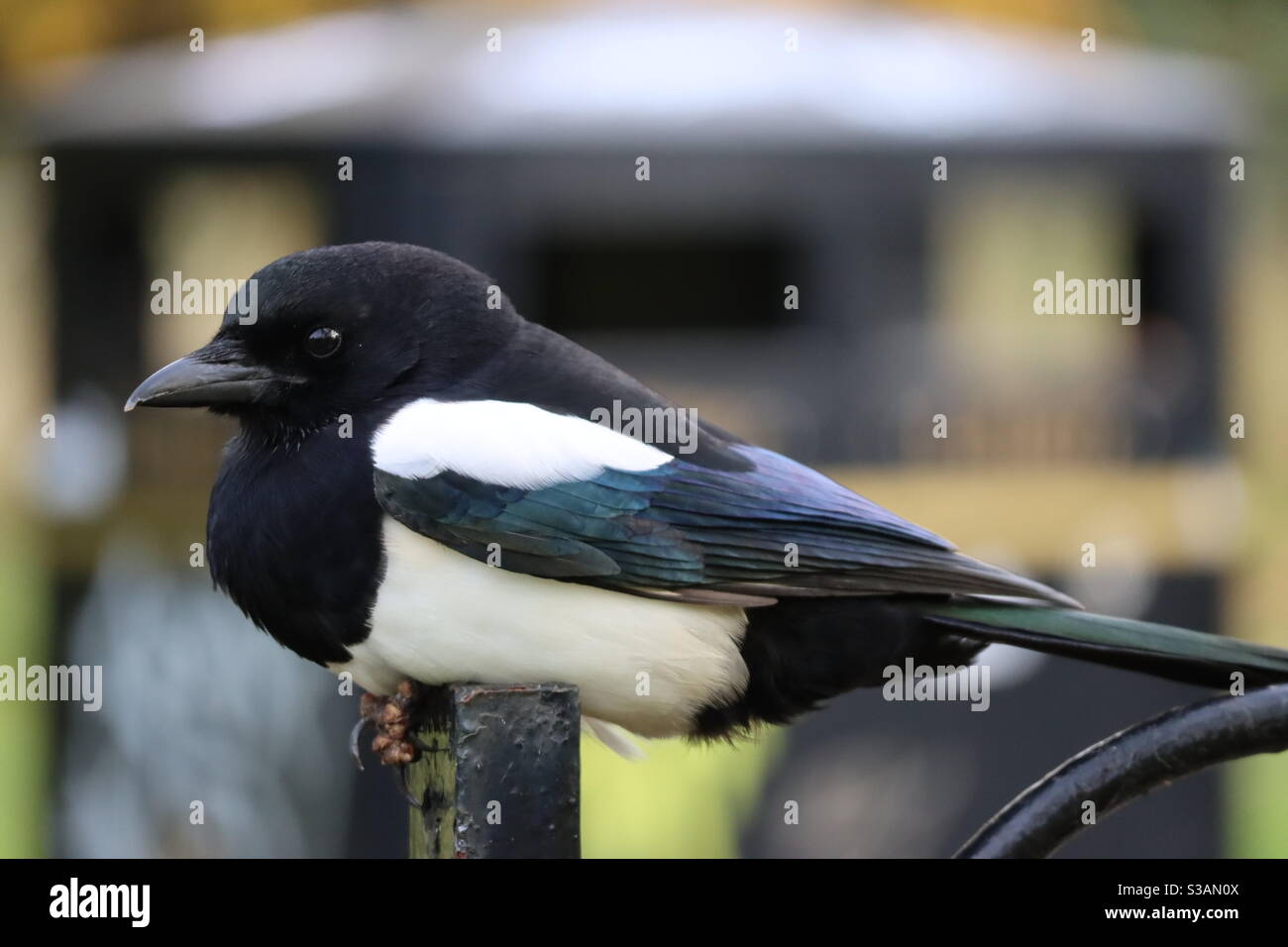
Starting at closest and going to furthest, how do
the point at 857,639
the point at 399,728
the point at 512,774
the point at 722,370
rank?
the point at 512,774 < the point at 399,728 < the point at 857,639 < the point at 722,370

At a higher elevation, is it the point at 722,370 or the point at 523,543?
the point at 722,370

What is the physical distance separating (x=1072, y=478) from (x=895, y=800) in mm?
1170

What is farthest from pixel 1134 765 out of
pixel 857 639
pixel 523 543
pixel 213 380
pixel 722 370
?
pixel 722 370

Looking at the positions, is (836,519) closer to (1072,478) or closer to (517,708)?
(517,708)

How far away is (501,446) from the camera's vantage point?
2047 millimetres

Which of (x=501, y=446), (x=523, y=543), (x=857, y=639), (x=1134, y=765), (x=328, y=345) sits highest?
(x=328, y=345)

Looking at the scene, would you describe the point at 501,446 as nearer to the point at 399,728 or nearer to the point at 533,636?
the point at 533,636

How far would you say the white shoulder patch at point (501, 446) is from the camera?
6.52 ft

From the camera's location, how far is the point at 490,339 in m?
2.17

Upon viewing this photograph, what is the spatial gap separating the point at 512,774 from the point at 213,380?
0.72 meters

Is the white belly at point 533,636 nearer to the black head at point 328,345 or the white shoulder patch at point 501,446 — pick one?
the white shoulder patch at point 501,446

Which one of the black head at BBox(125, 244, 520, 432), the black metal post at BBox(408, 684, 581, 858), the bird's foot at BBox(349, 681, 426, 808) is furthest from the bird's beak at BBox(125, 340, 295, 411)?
the black metal post at BBox(408, 684, 581, 858)

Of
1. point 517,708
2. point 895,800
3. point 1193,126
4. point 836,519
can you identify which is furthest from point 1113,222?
point 517,708

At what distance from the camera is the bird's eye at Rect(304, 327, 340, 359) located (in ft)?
6.88
